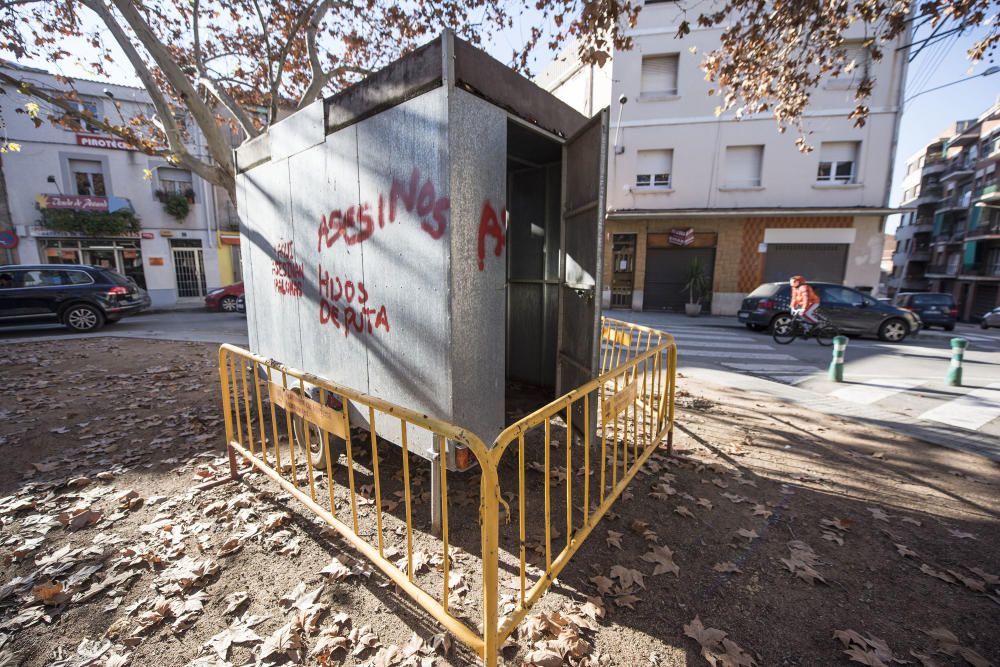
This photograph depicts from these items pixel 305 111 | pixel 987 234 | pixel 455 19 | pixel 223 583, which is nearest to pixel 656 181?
pixel 455 19

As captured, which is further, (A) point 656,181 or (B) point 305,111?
(A) point 656,181

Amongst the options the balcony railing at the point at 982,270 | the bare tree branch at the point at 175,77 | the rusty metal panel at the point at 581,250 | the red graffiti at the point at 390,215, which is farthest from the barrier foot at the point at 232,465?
the balcony railing at the point at 982,270

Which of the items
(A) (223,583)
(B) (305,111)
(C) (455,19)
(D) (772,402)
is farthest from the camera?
(C) (455,19)

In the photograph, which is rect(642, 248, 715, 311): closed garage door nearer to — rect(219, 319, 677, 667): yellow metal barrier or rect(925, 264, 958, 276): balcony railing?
rect(219, 319, 677, 667): yellow metal barrier

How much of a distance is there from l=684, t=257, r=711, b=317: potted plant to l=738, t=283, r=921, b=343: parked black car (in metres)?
5.59

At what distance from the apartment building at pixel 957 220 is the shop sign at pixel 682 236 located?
1862 centimetres

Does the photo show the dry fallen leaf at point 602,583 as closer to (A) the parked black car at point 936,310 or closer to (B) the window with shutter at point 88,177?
(A) the parked black car at point 936,310

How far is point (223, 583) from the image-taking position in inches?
105

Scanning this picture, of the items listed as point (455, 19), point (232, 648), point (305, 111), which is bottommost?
point (232, 648)

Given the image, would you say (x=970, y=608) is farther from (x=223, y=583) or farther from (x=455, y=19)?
(x=455, y=19)

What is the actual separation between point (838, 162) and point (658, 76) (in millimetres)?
8213

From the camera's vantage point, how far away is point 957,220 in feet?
117

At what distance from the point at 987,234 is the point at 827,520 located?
145 ft

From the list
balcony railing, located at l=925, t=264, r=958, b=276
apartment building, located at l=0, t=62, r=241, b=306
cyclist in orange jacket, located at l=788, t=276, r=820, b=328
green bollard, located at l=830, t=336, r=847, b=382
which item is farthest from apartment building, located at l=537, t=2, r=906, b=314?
balcony railing, located at l=925, t=264, r=958, b=276
